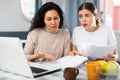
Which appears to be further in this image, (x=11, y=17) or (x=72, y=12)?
(x=72, y=12)

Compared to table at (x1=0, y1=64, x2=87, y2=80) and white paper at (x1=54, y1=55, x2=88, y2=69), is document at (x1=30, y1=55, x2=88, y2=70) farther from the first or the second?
table at (x1=0, y1=64, x2=87, y2=80)

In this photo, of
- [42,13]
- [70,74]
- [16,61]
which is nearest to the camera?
[70,74]

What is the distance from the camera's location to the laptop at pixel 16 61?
3.46 ft

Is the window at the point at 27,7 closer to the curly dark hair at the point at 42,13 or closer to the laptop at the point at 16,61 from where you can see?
the curly dark hair at the point at 42,13

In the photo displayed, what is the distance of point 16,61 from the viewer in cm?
113

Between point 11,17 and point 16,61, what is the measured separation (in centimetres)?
218

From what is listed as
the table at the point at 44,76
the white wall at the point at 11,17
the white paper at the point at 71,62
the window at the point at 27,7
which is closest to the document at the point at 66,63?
the white paper at the point at 71,62

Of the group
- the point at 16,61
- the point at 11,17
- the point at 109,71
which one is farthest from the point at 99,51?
the point at 11,17

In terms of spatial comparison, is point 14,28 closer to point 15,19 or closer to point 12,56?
point 15,19

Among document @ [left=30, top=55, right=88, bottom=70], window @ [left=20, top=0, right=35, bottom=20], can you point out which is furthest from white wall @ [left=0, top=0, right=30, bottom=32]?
document @ [left=30, top=55, right=88, bottom=70]

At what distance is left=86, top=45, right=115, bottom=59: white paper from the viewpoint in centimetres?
147

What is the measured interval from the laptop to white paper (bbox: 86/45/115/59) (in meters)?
0.32

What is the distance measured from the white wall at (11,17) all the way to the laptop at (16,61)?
1.92 m

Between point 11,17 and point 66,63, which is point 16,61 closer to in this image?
point 66,63
